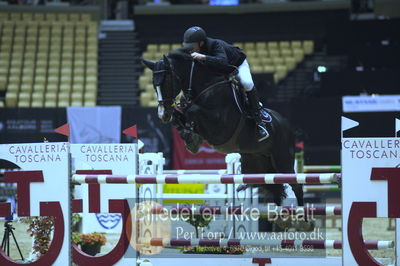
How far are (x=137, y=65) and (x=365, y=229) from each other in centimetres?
911

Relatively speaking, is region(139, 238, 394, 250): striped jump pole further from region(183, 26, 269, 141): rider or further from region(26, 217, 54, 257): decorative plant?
region(183, 26, 269, 141): rider

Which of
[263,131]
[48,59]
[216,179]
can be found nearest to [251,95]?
[263,131]

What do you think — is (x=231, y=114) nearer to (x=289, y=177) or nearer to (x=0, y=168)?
(x=289, y=177)

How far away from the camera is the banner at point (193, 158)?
1362 cm

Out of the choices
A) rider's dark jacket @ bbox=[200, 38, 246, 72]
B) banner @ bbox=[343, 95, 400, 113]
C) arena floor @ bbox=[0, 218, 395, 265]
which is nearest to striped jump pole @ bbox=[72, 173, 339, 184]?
rider's dark jacket @ bbox=[200, 38, 246, 72]

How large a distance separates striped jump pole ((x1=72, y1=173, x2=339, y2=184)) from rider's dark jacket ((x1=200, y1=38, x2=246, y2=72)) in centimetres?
133

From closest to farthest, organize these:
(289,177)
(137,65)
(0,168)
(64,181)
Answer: (289,177), (64,181), (0,168), (137,65)

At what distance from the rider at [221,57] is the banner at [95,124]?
7.58 m

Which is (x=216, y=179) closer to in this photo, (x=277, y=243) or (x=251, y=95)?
(x=277, y=243)

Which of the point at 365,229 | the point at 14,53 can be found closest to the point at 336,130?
the point at 365,229

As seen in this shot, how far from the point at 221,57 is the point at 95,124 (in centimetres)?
821

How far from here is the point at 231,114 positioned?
5.92m

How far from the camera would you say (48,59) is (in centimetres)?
1712

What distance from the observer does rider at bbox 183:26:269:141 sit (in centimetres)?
571
